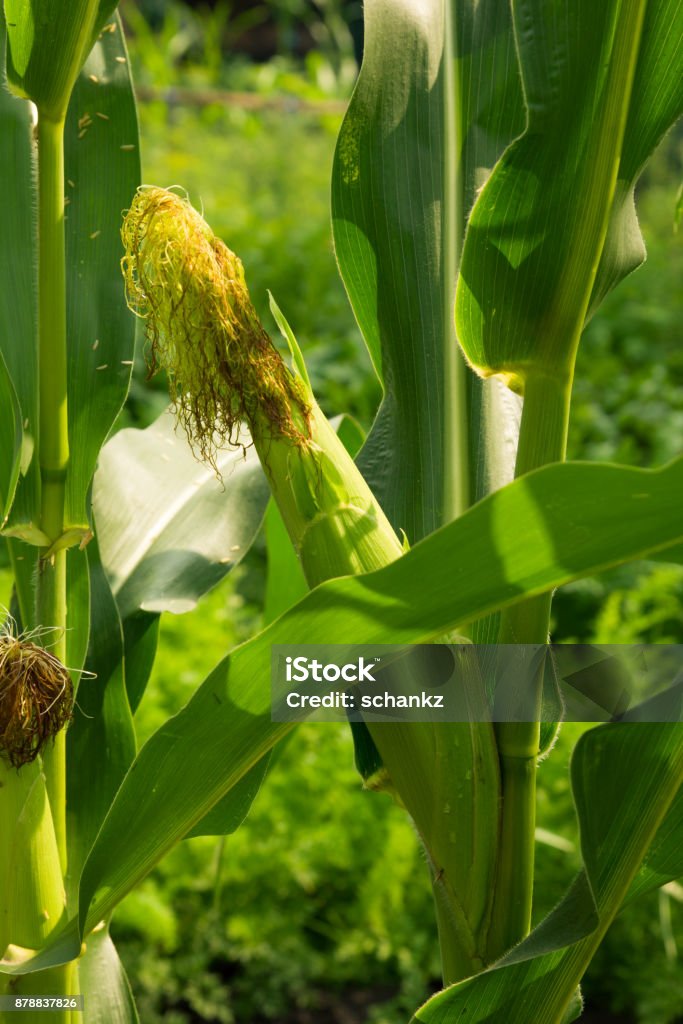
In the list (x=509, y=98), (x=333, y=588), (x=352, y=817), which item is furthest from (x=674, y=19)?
(x=352, y=817)

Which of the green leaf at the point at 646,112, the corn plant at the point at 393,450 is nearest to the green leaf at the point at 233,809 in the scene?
the corn plant at the point at 393,450

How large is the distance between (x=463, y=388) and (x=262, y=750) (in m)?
0.20

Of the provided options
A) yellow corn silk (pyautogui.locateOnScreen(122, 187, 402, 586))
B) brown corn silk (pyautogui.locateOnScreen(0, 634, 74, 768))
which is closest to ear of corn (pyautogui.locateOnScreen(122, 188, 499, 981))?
yellow corn silk (pyautogui.locateOnScreen(122, 187, 402, 586))

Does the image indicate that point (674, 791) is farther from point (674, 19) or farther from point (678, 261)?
point (678, 261)

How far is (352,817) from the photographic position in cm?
125

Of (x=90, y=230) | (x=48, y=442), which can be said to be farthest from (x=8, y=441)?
(x=90, y=230)

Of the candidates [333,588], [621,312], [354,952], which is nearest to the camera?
[333,588]

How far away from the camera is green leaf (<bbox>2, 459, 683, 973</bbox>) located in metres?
0.32

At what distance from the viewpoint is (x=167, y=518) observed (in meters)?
0.61

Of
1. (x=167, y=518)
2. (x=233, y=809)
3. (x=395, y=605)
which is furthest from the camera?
(x=167, y=518)

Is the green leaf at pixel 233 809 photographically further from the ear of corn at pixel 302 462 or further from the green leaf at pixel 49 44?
the green leaf at pixel 49 44
